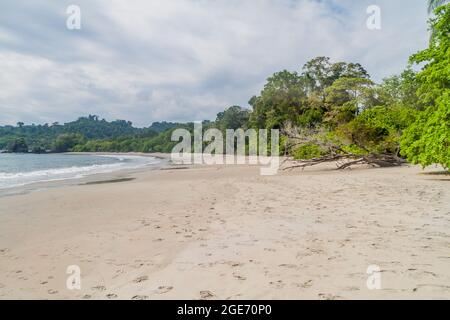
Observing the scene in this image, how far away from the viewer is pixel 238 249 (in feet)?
15.2

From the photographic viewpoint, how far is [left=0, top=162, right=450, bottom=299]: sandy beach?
→ 3320 mm

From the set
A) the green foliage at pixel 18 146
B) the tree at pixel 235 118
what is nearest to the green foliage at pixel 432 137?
the tree at pixel 235 118

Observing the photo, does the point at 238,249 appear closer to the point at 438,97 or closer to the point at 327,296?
the point at 327,296

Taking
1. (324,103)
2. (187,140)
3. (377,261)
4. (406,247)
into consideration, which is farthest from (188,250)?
(187,140)

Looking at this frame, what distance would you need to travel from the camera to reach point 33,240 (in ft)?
18.7

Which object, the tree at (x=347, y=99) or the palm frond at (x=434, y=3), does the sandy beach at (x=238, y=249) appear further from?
the tree at (x=347, y=99)

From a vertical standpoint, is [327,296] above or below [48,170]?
above

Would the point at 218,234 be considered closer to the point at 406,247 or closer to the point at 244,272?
the point at 244,272

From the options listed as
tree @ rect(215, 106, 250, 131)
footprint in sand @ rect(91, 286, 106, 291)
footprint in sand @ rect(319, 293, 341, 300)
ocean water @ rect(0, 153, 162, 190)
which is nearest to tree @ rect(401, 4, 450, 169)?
footprint in sand @ rect(319, 293, 341, 300)

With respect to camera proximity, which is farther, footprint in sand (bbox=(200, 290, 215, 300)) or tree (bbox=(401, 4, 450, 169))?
tree (bbox=(401, 4, 450, 169))

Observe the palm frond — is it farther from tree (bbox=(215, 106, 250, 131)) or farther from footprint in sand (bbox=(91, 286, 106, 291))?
tree (bbox=(215, 106, 250, 131))

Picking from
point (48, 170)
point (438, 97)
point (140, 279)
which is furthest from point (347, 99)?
point (140, 279)

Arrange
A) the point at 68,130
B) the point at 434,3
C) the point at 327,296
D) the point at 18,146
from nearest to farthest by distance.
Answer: the point at 327,296, the point at 434,3, the point at 18,146, the point at 68,130
